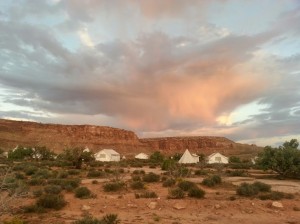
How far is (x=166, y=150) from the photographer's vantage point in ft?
529

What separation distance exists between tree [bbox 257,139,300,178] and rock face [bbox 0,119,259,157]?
8502 centimetres

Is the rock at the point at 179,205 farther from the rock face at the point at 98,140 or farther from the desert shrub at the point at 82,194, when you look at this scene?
the rock face at the point at 98,140

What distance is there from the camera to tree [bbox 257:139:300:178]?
2962 centimetres

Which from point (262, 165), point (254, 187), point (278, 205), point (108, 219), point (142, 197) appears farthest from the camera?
point (262, 165)

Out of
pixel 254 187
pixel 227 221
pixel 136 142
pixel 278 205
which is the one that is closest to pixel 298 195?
pixel 254 187

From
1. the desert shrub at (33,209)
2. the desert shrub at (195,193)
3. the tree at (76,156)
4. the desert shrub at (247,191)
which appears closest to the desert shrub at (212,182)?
the desert shrub at (247,191)

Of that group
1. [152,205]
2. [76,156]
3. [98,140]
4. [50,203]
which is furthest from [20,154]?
[98,140]

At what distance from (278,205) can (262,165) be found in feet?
50.9

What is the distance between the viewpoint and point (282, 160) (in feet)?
97.7

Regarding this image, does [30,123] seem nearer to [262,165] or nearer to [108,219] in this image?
[262,165]

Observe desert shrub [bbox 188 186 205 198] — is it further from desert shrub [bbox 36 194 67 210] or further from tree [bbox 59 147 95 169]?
tree [bbox 59 147 95 169]

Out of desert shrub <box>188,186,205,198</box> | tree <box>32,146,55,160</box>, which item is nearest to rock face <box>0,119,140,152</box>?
tree <box>32,146,55,160</box>

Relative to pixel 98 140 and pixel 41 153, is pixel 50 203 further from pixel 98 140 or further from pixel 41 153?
pixel 98 140

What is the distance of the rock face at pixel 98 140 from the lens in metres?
113
